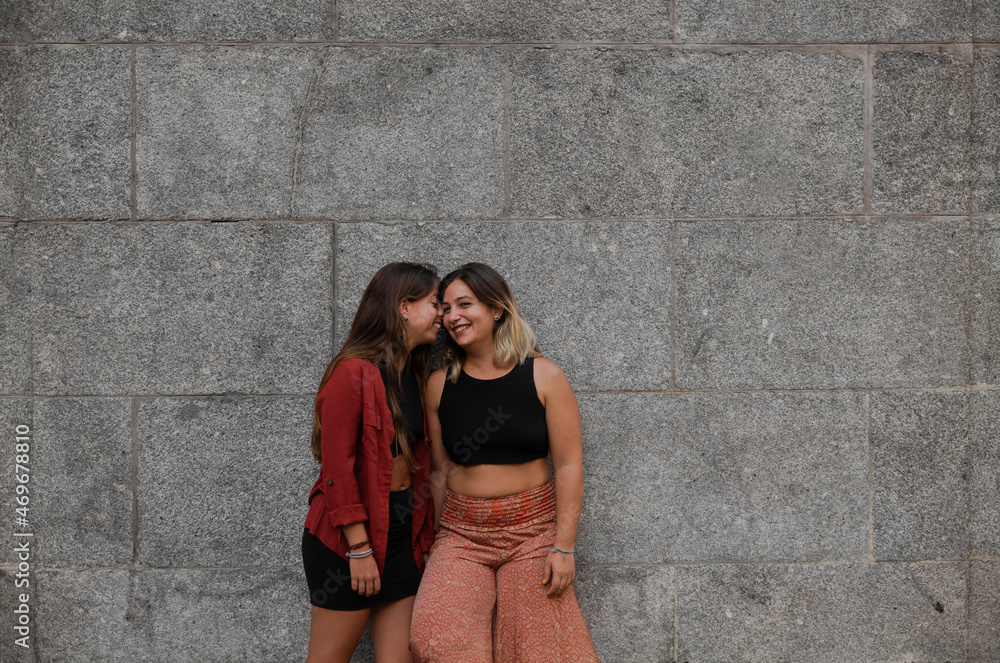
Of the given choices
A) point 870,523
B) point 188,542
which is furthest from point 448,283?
point 870,523

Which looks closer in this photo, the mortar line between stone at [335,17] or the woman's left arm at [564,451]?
the woman's left arm at [564,451]

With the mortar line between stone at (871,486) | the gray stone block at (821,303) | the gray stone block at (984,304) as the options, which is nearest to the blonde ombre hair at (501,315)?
the gray stone block at (821,303)

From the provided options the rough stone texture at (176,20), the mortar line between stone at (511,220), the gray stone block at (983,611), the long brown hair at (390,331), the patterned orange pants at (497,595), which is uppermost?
the rough stone texture at (176,20)

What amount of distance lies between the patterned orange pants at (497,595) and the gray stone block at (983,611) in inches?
86.8

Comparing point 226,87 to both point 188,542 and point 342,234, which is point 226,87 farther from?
point 188,542

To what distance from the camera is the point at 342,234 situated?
3566 mm

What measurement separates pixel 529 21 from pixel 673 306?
5.59 ft

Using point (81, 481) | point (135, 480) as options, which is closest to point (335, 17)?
point (135, 480)

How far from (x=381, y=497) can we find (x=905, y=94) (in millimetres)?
3414

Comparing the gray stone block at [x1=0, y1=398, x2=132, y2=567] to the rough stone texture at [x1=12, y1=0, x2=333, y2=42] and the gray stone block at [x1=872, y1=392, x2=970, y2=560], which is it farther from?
the gray stone block at [x1=872, y1=392, x2=970, y2=560]

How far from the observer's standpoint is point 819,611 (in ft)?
11.8

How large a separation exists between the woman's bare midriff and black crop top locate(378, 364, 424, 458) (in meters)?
0.27

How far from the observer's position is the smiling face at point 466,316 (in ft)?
10.1

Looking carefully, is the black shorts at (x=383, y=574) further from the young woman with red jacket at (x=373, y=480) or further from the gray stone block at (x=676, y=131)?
the gray stone block at (x=676, y=131)
